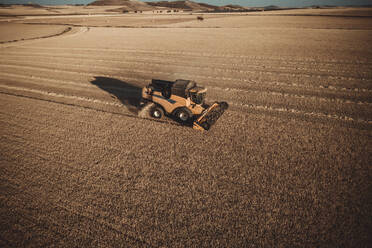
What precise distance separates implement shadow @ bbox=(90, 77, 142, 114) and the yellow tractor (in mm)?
1386

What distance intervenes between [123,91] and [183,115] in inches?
202

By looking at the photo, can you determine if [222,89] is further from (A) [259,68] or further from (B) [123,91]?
(B) [123,91]

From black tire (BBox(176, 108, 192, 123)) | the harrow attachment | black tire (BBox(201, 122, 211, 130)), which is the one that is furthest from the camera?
black tire (BBox(176, 108, 192, 123))

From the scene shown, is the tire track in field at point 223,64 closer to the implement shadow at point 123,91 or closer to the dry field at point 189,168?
the dry field at point 189,168

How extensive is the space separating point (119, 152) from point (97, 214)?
2.20 m

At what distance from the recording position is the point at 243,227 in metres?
4.18

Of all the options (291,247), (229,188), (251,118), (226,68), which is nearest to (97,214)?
(229,188)

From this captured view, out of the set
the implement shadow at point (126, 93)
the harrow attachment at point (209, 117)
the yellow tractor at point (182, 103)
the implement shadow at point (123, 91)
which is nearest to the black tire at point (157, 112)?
the yellow tractor at point (182, 103)

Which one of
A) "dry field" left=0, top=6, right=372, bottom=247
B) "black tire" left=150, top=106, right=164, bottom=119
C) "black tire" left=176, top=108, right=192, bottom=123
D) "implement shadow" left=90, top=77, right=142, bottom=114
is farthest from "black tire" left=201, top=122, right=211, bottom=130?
"implement shadow" left=90, top=77, right=142, bottom=114

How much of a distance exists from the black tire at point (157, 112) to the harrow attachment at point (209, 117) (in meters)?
1.65

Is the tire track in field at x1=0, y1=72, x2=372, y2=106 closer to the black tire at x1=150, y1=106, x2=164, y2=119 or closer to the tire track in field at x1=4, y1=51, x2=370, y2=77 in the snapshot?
the black tire at x1=150, y1=106, x2=164, y2=119

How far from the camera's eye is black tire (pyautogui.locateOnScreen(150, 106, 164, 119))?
25.6ft

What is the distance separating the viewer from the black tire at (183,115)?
23.9 feet

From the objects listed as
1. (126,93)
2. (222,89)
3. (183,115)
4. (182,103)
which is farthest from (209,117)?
(126,93)
